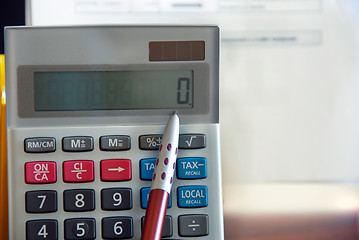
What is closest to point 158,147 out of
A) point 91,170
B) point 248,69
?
point 91,170

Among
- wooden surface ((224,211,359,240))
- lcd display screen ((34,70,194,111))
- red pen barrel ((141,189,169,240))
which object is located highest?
lcd display screen ((34,70,194,111))

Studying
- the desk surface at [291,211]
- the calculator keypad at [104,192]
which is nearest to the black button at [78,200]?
the calculator keypad at [104,192]

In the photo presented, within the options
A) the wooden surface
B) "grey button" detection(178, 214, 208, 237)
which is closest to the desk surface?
the wooden surface

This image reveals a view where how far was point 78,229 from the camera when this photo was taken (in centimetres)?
34

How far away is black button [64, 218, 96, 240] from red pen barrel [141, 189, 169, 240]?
5cm

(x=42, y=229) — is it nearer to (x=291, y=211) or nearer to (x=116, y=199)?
(x=116, y=199)

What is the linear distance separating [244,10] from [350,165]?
0.70ft

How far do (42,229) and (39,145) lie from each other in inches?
2.7

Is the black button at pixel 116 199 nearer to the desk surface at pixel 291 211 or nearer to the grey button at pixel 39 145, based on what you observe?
the grey button at pixel 39 145

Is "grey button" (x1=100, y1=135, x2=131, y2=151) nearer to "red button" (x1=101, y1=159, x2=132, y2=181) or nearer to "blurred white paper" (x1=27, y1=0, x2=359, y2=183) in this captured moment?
"red button" (x1=101, y1=159, x2=132, y2=181)

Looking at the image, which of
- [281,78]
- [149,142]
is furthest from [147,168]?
[281,78]

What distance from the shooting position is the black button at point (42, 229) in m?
0.34

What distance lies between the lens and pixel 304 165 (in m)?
0.47

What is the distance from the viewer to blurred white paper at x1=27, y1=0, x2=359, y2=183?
464mm
